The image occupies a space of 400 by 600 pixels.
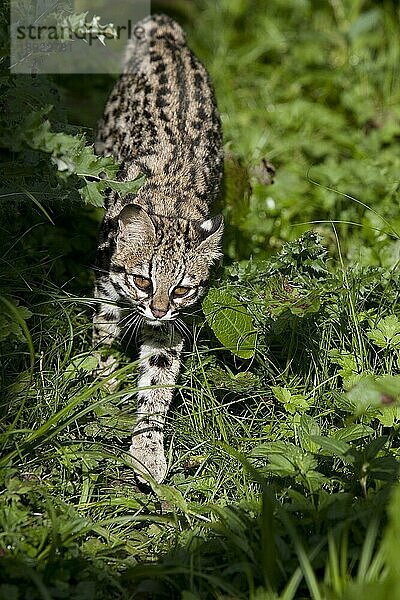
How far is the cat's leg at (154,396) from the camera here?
3.93m

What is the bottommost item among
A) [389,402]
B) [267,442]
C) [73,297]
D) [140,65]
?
[267,442]

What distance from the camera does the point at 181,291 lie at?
4094 millimetres

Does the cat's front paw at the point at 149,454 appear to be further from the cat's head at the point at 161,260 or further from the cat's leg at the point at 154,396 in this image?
the cat's head at the point at 161,260

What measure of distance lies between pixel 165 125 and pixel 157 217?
2.50 ft

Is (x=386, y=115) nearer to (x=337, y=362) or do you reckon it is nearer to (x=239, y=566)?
(x=337, y=362)

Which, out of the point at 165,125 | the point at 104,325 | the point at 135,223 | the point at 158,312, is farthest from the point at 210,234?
the point at 165,125

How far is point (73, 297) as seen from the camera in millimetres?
4352

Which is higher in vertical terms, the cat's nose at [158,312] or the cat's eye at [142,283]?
the cat's eye at [142,283]

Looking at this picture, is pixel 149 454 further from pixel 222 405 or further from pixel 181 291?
pixel 181 291

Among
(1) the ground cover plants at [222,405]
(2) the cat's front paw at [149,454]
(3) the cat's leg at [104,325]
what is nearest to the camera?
(1) the ground cover plants at [222,405]

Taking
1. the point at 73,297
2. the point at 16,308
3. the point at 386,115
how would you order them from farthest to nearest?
1. the point at 386,115
2. the point at 73,297
3. the point at 16,308

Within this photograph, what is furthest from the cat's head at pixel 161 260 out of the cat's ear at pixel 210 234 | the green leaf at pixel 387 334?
the green leaf at pixel 387 334

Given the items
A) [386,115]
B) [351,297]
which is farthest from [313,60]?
[351,297]

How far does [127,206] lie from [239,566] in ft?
5.55
